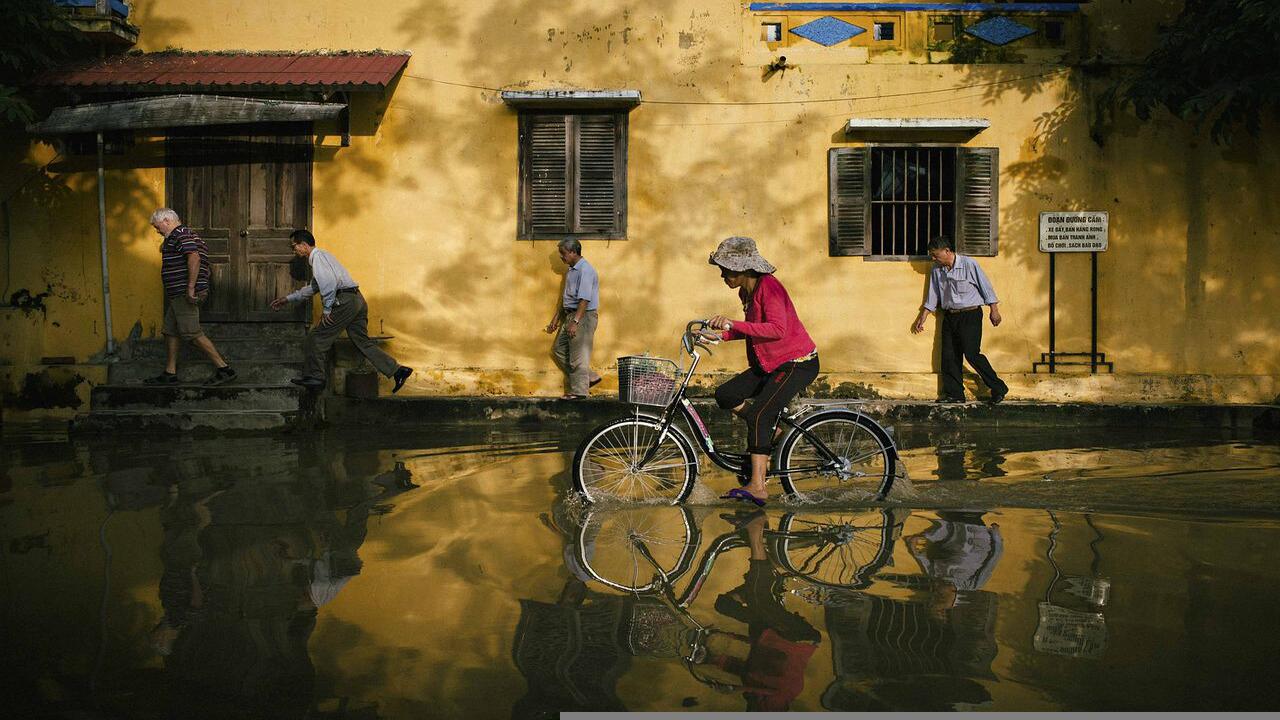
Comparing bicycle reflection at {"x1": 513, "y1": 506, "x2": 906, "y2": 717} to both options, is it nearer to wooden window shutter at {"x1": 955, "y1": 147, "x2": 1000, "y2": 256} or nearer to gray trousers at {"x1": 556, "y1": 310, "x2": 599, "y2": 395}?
gray trousers at {"x1": 556, "y1": 310, "x2": 599, "y2": 395}

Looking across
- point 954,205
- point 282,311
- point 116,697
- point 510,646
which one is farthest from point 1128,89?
point 116,697

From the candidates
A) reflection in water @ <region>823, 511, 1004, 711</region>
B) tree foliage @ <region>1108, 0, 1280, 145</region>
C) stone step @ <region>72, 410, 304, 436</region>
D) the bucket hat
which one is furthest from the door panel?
tree foliage @ <region>1108, 0, 1280, 145</region>

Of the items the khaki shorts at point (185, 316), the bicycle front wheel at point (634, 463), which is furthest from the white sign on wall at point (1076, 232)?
the khaki shorts at point (185, 316)

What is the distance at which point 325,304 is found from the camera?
10766 mm

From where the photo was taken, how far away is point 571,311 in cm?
1191

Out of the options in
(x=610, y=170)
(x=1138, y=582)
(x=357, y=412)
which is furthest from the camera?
(x=610, y=170)

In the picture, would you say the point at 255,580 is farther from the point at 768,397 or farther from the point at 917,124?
the point at 917,124

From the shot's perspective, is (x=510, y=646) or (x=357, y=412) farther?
(x=357, y=412)

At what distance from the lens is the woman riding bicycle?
6367 millimetres

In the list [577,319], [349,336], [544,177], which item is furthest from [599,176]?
[349,336]

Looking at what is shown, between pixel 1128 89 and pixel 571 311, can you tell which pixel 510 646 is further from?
pixel 1128 89

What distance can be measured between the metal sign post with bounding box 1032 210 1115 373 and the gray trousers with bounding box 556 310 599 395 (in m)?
4.90

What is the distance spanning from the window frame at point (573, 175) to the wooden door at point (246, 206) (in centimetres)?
235

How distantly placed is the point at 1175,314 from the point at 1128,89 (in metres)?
2.52
